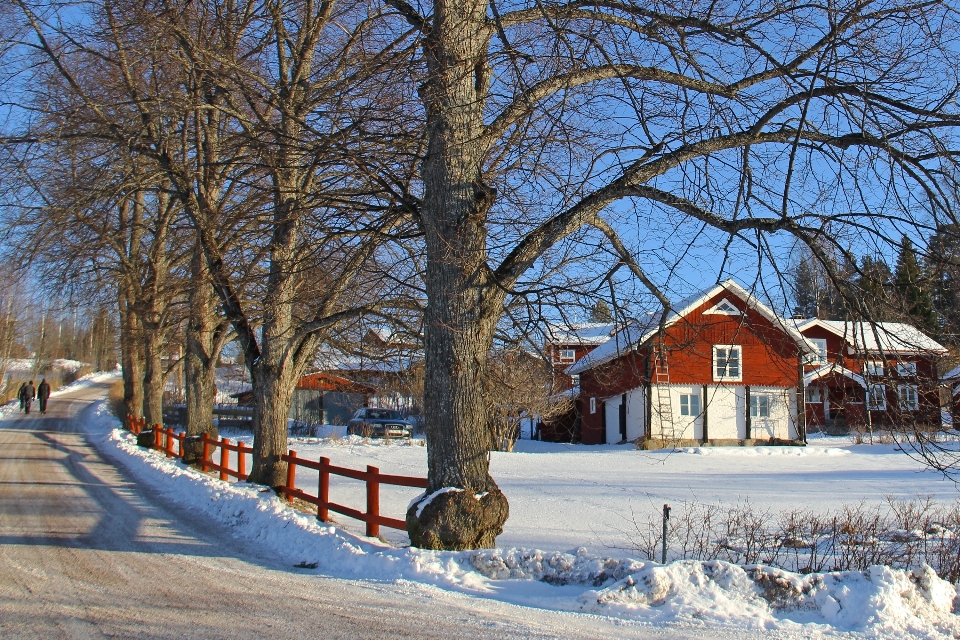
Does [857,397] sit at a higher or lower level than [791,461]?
higher

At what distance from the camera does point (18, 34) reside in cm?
1219

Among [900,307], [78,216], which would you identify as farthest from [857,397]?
[78,216]

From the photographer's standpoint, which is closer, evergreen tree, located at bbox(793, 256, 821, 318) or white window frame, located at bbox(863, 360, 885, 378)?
white window frame, located at bbox(863, 360, 885, 378)

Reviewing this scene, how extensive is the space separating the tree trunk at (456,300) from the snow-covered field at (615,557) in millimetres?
474

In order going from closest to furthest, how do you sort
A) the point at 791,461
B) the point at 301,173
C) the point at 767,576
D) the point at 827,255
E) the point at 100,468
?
the point at 767,576 → the point at 827,255 → the point at 301,173 → the point at 100,468 → the point at 791,461

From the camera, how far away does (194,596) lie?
6.63 meters

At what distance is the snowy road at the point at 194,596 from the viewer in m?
5.58

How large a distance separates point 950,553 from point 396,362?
945 cm

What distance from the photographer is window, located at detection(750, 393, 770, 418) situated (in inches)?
1404

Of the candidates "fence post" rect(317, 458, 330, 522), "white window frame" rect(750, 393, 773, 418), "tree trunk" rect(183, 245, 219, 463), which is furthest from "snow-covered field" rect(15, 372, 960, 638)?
"white window frame" rect(750, 393, 773, 418)

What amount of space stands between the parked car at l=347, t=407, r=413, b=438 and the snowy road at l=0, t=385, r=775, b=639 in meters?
23.0

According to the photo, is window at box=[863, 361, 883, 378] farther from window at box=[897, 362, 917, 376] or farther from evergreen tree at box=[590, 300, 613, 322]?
evergreen tree at box=[590, 300, 613, 322]

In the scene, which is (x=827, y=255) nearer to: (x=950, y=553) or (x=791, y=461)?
(x=950, y=553)

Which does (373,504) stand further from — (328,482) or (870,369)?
(870,369)
